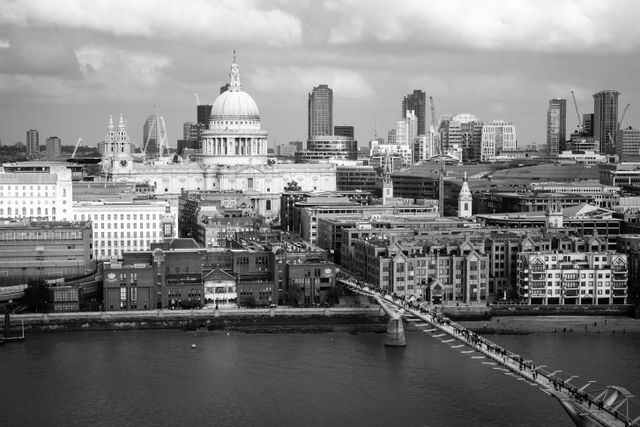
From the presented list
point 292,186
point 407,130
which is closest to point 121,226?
point 292,186

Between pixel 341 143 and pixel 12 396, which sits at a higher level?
pixel 341 143

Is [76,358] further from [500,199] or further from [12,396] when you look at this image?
[500,199]

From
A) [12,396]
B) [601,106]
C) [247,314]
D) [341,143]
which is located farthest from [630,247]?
[601,106]

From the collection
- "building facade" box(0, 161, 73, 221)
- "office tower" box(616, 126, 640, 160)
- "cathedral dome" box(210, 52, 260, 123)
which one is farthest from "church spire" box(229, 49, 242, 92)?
"office tower" box(616, 126, 640, 160)

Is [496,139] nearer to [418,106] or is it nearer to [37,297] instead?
[418,106]

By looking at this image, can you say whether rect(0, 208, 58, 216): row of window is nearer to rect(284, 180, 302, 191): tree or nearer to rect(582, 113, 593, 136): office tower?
rect(284, 180, 302, 191): tree
